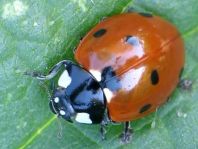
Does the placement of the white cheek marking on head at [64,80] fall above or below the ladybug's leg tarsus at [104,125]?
above

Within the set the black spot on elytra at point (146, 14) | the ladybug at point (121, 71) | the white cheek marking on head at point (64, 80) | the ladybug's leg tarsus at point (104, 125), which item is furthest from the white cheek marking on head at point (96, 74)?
the black spot on elytra at point (146, 14)

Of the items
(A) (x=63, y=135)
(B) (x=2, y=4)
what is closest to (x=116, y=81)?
(A) (x=63, y=135)

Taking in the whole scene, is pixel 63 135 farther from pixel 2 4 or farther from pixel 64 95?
pixel 2 4

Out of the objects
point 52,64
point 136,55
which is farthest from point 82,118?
point 136,55

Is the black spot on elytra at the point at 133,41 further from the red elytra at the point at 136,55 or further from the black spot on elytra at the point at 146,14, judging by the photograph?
the black spot on elytra at the point at 146,14

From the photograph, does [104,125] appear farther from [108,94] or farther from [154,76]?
[154,76]

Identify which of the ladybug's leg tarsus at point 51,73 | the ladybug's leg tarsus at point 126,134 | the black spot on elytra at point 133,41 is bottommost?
the ladybug's leg tarsus at point 126,134
